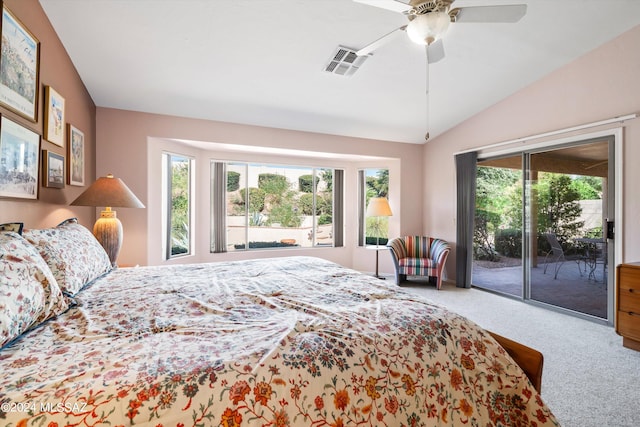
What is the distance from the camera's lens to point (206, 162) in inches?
182

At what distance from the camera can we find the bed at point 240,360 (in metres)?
0.78

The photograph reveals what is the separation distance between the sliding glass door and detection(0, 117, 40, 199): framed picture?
518 centimetres

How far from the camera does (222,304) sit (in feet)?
4.72

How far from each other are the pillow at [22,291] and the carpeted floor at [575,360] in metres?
2.64

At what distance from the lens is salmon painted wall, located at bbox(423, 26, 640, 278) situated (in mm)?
2918

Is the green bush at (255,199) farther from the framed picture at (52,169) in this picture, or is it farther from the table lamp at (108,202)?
the framed picture at (52,169)

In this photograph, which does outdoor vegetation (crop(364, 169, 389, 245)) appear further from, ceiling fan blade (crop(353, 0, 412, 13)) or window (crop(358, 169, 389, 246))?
ceiling fan blade (crop(353, 0, 412, 13))

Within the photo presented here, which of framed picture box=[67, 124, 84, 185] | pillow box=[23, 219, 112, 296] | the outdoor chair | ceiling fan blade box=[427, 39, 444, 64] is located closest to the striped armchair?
the outdoor chair

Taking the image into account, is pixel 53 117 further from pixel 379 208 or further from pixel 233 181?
pixel 379 208

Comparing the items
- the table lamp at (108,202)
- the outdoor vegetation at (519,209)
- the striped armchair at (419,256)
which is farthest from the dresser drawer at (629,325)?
the table lamp at (108,202)

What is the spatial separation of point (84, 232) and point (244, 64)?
2.15 meters

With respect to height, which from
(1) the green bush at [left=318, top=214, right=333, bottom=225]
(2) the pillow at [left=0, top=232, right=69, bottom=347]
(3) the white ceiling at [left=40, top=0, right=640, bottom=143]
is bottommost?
(2) the pillow at [left=0, top=232, right=69, bottom=347]

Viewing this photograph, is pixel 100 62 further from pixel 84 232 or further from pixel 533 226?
pixel 533 226

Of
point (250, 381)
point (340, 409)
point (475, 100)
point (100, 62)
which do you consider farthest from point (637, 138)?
point (100, 62)
